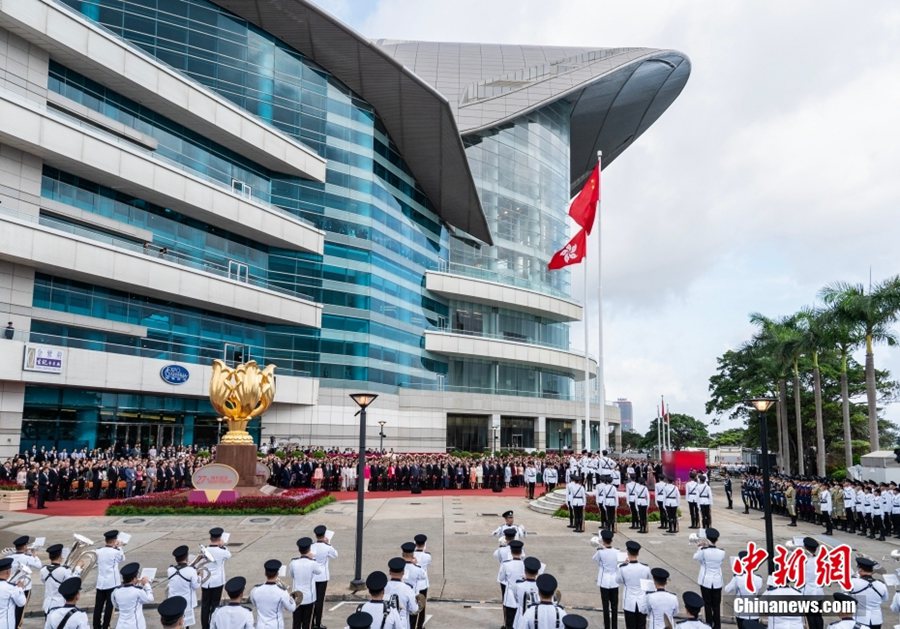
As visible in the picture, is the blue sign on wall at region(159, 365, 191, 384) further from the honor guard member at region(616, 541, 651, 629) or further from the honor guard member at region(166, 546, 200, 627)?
the honor guard member at region(616, 541, 651, 629)

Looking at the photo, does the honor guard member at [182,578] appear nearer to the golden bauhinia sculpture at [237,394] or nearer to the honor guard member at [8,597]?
the honor guard member at [8,597]

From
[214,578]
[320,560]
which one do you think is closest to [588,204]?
[320,560]

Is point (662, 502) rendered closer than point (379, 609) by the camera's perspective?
No

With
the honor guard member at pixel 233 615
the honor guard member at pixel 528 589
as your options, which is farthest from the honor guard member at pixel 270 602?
the honor guard member at pixel 528 589

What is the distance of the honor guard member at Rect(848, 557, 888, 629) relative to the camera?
29.9 ft

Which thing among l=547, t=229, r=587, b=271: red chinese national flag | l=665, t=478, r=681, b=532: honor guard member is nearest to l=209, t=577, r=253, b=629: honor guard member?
l=665, t=478, r=681, b=532: honor guard member

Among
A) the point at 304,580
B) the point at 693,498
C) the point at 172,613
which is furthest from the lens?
the point at 693,498

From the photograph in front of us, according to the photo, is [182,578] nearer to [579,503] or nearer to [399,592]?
[399,592]

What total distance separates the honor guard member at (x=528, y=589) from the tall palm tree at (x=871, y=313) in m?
33.9

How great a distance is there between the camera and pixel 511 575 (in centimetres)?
1057

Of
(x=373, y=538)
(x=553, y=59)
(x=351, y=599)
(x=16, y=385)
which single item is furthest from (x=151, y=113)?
(x=553, y=59)

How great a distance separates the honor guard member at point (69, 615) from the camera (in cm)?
771

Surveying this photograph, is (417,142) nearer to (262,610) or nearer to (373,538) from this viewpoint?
(373,538)

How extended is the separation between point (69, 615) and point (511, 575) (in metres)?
6.18
